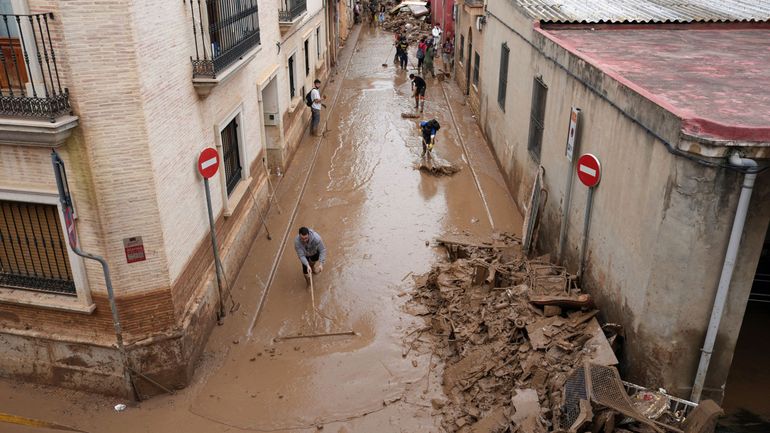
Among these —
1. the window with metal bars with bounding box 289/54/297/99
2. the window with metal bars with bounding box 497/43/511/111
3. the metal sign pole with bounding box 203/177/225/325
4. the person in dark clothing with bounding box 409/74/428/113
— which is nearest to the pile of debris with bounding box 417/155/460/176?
the window with metal bars with bounding box 497/43/511/111

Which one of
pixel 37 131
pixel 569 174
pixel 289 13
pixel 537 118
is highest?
pixel 289 13

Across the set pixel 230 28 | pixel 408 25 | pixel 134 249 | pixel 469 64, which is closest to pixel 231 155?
pixel 230 28

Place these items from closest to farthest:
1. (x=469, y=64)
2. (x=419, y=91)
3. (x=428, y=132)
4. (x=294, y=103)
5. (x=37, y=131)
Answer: (x=37, y=131) → (x=428, y=132) → (x=294, y=103) → (x=419, y=91) → (x=469, y=64)

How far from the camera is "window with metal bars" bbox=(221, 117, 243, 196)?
1074 centimetres

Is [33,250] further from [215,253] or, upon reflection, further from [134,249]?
[215,253]

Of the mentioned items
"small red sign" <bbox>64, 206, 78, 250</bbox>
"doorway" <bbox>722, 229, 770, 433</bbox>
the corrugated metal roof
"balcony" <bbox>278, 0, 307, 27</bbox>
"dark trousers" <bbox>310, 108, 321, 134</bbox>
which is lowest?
"doorway" <bbox>722, 229, 770, 433</bbox>

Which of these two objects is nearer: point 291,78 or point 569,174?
point 569,174

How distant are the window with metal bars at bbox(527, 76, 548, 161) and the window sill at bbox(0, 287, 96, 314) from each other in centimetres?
827

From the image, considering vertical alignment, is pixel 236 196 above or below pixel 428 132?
above

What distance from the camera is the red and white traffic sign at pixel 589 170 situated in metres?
8.06

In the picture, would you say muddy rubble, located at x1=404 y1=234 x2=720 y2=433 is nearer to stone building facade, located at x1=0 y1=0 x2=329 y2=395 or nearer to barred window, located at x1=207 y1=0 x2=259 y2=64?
stone building facade, located at x1=0 y1=0 x2=329 y2=395

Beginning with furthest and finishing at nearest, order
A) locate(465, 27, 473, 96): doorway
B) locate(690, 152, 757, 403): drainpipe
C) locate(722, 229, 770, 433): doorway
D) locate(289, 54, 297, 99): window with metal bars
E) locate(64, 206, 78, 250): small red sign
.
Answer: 1. locate(465, 27, 473, 96): doorway
2. locate(289, 54, 297, 99): window with metal bars
3. locate(722, 229, 770, 433): doorway
4. locate(64, 206, 78, 250): small red sign
5. locate(690, 152, 757, 403): drainpipe

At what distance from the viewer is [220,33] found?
9.39 metres

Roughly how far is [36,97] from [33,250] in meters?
2.33
